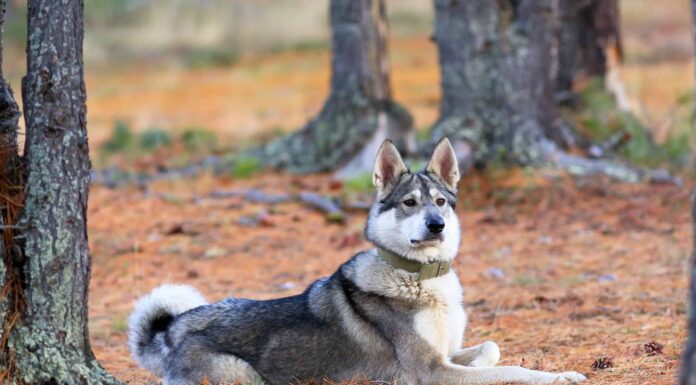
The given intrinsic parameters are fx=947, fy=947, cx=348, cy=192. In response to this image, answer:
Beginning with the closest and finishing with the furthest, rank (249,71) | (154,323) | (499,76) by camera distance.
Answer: (154,323)
(499,76)
(249,71)

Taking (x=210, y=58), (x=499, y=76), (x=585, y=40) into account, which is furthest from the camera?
(x=210, y=58)

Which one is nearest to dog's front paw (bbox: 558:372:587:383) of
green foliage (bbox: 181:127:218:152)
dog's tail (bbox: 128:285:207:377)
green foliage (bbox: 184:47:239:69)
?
dog's tail (bbox: 128:285:207:377)

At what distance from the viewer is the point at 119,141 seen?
56.2 feet

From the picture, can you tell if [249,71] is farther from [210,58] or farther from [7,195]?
[7,195]

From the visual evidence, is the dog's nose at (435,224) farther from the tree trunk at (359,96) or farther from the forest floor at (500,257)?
the tree trunk at (359,96)

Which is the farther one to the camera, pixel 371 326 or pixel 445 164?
pixel 445 164

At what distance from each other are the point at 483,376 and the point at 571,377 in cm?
54

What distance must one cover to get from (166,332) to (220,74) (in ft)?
75.0

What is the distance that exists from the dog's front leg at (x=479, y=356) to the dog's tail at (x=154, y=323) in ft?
6.06

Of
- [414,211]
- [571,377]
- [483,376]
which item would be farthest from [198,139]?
[571,377]

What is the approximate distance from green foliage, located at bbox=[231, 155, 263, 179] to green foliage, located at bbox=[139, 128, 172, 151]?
3376 mm

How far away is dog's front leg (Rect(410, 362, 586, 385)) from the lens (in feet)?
18.4

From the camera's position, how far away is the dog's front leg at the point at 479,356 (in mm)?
5914

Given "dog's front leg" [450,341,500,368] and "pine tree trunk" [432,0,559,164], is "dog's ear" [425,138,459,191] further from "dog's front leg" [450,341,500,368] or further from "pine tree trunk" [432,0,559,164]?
"pine tree trunk" [432,0,559,164]
